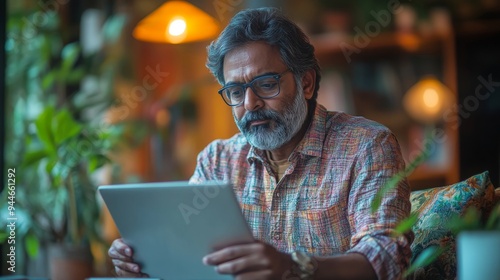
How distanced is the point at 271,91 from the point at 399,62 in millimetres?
1697

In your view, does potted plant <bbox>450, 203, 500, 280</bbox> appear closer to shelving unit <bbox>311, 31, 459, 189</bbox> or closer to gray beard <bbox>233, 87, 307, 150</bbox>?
gray beard <bbox>233, 87, 307, 150</bbox>

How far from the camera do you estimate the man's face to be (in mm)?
1954

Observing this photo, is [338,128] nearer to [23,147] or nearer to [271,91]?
[271,91]

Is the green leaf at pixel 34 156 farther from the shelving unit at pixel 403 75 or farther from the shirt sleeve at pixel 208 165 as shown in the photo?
the shelving unit at pixel 403 75

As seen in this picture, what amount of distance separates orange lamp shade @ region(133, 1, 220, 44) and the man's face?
1.36 meters

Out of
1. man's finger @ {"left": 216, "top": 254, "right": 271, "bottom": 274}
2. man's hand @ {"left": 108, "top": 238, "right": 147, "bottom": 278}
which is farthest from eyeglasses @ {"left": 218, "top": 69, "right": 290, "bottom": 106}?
man's finger @ {"left": 216, "top": 254, "right": 271, "bottom": 274}

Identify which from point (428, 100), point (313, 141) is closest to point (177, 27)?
point (428, 100)

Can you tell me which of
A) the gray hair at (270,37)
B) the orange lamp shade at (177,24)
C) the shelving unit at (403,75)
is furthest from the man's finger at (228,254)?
the shelving unit at (403,75)

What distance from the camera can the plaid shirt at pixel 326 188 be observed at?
5.79ft

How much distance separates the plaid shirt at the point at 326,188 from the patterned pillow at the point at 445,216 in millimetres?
145

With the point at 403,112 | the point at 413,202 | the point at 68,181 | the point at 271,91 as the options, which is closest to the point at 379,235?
the point at 413,202

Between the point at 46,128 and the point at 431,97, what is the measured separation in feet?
5.85

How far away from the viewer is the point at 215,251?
149cm

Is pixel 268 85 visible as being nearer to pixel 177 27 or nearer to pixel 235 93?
pixel 235 93
